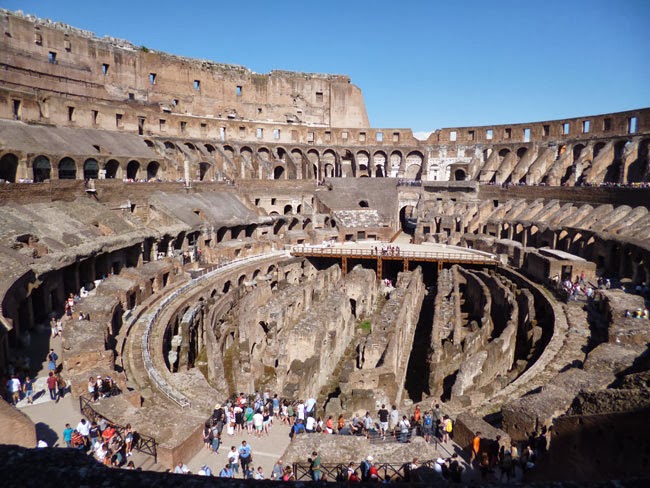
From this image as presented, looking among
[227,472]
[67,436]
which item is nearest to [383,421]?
[227,472]

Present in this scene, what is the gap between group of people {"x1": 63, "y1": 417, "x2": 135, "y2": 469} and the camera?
25.4 feet

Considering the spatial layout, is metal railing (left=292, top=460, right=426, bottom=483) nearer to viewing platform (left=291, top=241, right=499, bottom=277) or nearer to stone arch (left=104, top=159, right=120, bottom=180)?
viewing platform (left=291, top=241, right=499, bottom=277)

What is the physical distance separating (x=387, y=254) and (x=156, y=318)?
17.4 metres

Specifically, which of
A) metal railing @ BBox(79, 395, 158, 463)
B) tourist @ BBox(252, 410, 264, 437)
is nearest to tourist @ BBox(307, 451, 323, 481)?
tourist @ BBox(252, 410, 264, 437)

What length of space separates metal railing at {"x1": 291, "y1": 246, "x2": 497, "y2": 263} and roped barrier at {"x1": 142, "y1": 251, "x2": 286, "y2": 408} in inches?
115

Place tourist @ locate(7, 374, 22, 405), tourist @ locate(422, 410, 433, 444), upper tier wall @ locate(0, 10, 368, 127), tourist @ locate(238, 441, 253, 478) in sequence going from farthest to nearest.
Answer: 1. upper tier wall @ locate(0, 10, 368, 127)
2. tourist @ locate(7, 374, 22, 405)
3. tourist @ locate(422, 410, 433, 444)
4. tourist @ locate(238, 441, 253, 478)

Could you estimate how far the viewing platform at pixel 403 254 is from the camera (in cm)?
2898

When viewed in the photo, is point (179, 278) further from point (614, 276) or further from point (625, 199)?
point (625, 199)

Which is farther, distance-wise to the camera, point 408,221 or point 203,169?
point 408,221

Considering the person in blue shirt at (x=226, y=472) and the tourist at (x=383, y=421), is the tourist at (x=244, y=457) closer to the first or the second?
the person in blue shirt at (x=226, y=472)

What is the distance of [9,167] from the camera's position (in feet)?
77.2

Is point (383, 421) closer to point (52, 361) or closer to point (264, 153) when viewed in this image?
point (52, 361)

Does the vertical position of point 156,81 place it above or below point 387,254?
above

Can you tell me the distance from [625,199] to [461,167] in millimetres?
18502
